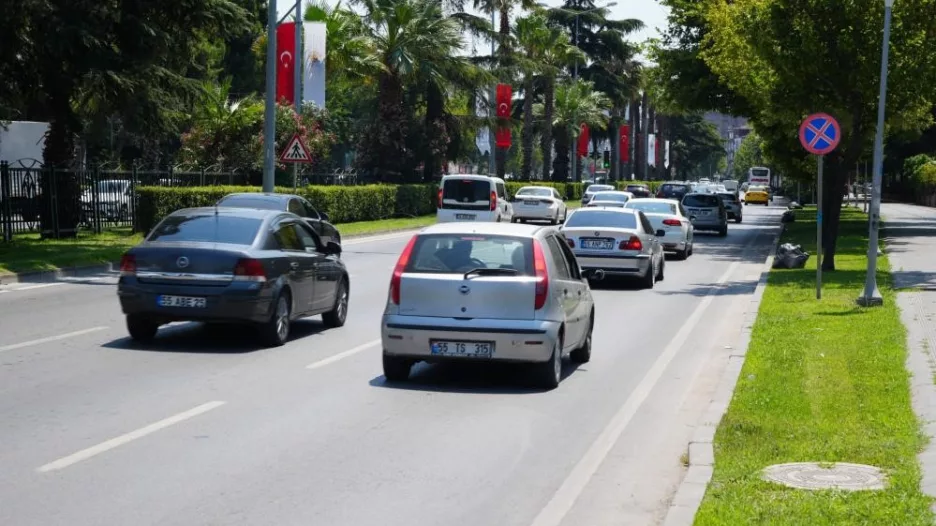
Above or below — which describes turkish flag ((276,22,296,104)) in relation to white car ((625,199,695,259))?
above

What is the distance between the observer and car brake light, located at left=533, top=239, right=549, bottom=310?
40.3 feet

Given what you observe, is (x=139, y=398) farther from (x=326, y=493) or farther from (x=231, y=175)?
(x=231, y=175)

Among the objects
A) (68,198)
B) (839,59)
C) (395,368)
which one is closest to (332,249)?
(395,368)

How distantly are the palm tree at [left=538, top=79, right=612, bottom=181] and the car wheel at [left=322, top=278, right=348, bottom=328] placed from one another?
75037 mm

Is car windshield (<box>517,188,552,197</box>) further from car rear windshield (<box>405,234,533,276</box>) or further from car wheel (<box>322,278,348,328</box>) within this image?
car rear windshield (<box>405,234,533,276</box>)

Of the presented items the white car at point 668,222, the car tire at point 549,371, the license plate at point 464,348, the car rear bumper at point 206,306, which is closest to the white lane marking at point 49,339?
the car rear bumper at point 206,306

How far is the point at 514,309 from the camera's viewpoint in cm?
1228

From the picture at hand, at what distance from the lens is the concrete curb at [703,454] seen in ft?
24.3

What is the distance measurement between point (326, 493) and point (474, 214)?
117 feet

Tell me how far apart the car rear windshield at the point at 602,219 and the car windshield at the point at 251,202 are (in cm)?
572

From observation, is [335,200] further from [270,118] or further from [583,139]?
[583,139]

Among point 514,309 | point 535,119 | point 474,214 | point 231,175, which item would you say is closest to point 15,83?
point 231,175

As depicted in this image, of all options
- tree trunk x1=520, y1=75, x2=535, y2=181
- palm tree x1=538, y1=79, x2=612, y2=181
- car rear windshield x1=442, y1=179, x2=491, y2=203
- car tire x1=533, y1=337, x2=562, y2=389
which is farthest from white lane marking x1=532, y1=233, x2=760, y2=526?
palm tree x1=538, y1=79, x2=612, y2=181

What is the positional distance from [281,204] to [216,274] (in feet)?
42.1
